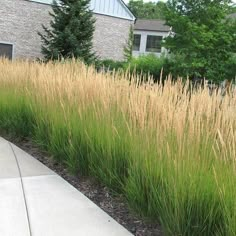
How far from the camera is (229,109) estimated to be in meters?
3.36

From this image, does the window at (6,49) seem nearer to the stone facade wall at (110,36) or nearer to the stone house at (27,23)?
the stone house at (27,23)

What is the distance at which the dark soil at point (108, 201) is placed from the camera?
11.3 feet

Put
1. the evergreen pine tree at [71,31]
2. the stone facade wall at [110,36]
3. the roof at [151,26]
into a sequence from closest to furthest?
the evergreen pine tree at [71,31] → the stone facade wall at [110,36] → the roof at [151,26]

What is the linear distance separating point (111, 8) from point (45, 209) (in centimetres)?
2379

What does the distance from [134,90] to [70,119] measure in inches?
38.0

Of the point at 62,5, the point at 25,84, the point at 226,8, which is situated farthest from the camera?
the point at 62,5

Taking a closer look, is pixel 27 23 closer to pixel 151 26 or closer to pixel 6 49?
pixel 6 49

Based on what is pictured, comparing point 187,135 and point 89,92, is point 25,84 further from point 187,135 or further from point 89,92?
point 187,135

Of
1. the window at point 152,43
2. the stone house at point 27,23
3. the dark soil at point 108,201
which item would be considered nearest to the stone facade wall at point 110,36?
the stone house at point 27,23

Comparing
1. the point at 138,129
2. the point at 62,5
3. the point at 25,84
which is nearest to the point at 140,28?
the point at 62,5

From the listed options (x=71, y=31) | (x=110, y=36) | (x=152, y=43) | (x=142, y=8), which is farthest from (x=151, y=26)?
(x=71, y=31)

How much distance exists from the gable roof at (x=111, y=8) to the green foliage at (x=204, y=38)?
7.82 meters

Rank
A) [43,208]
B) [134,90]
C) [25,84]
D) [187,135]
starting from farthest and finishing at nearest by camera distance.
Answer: [25,84], [134,90], [43,208], [187,135]

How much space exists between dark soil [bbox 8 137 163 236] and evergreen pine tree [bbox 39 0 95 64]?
49.7 feet
